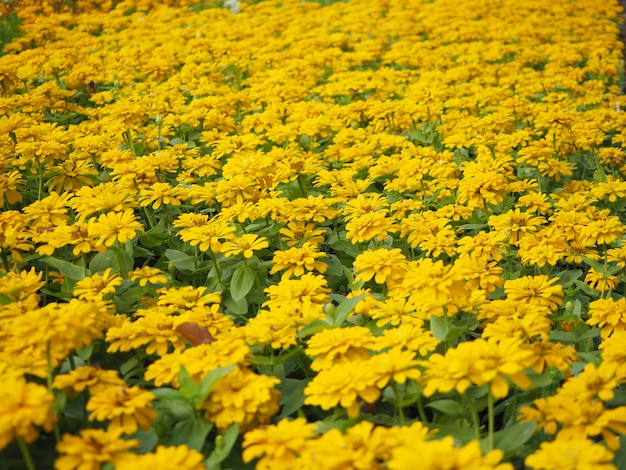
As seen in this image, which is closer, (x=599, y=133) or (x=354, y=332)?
(x=354, y=332)

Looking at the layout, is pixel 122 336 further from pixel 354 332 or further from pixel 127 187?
pixel 127 187

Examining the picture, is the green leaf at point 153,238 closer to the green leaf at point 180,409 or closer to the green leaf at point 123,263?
the green leaf at point 123,263

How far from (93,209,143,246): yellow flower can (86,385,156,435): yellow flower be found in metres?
0.72

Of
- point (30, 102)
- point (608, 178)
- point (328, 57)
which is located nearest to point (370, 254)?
point (608, 178)

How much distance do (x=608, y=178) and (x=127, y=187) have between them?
7.56 feet

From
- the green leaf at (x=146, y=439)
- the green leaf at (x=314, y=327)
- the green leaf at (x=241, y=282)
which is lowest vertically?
the green leaf at (x=146, y=439)

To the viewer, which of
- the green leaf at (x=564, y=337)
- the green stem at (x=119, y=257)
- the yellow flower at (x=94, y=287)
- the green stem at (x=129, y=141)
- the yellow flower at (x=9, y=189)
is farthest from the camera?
the green stem at (x=129, y=141)

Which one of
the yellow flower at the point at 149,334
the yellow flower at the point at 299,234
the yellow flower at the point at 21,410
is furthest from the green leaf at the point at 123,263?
the yellow flower at the point at 21,410

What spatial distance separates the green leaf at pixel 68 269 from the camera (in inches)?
96.9

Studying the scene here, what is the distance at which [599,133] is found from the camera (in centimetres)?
370

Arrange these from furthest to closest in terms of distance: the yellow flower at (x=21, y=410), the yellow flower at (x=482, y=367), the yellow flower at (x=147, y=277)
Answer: the yellow flower at (x=147, y=277)
the yellow flower at (x=482, y=367)
the yellow flower at (x=21, y=410)

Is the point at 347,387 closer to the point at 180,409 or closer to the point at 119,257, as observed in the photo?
the point at 180,409

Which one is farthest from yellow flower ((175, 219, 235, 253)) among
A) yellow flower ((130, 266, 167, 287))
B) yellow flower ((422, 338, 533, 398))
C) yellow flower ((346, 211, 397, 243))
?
yellow flower ((422, 338, 533, 398))

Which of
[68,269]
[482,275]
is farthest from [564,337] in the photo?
[68,269]
